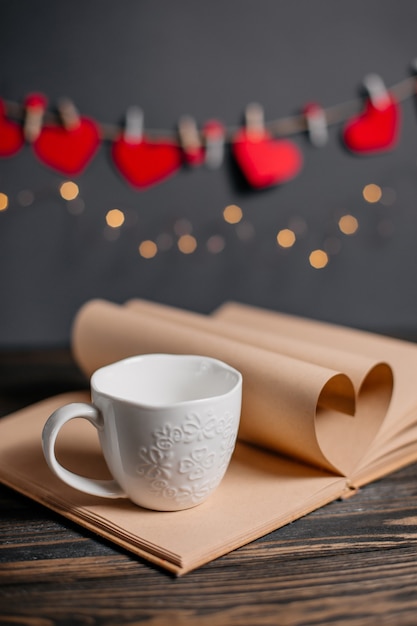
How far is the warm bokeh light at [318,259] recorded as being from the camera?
1.46 m

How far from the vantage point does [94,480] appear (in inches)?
27.8

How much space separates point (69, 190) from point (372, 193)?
57 centimetres

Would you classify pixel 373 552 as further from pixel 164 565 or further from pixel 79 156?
pixel 79 156

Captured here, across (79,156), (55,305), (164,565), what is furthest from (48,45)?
(164,565)

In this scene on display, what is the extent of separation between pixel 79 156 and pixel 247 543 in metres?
0.88

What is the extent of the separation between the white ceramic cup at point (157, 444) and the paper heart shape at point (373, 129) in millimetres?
832

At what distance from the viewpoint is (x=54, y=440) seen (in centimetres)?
68

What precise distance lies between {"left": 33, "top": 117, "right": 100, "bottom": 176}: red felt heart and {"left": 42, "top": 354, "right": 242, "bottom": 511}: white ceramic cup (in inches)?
28.5

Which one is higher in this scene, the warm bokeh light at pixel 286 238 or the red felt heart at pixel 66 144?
the red felt heart at pixel 66 144

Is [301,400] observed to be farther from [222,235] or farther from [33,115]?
[33,115]

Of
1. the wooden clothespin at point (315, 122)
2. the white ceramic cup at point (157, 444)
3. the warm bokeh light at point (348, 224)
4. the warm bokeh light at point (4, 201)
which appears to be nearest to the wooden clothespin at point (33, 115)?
the warm bokeh light at point (4, 201)

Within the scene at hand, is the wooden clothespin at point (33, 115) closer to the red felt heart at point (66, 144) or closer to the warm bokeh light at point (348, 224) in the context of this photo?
the red felt heart at point (66, 144)

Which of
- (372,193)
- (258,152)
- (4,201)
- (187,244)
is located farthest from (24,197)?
(372,193)

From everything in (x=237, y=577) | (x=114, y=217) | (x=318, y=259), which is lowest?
(x=237, y=577)
